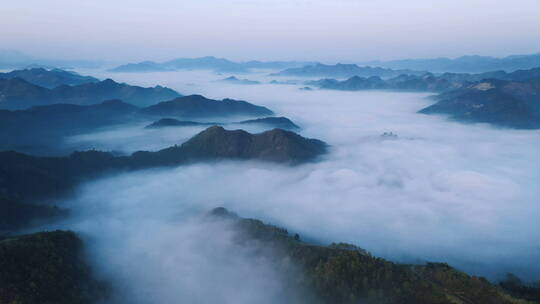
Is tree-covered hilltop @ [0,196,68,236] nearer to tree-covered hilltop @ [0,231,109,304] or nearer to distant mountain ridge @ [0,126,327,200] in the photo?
distant mountain ridge @ [0,126,327,200]

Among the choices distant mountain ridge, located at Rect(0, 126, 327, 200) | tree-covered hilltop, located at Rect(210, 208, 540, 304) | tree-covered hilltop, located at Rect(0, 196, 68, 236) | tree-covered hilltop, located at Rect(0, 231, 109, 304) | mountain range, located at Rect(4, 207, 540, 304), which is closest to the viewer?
tree-covered hilltop, located at Rect(0, 231, 109, 304)

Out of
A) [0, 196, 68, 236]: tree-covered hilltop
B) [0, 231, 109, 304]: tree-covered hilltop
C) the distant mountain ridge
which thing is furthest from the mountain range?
the distant mountain ridge

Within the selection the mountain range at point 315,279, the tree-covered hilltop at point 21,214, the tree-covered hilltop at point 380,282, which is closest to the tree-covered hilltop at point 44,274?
the mountain range at point 315,279

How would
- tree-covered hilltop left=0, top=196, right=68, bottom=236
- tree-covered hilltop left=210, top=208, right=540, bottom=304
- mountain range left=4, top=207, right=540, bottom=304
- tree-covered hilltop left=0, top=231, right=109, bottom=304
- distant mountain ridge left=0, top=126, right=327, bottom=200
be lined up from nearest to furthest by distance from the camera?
tree-covered hilltop left=0, top=231, right=109, bottom=304 → mountain range left=4, top=207, right=540, bottom=304 → tree-covered hilltop left=210, top=208, right=540, bottom=304 → tree-covered hilltop left=0, top=196, right=68, bottom=236 → distant mountain ridge left=0, top=126, right=327, bottom=200

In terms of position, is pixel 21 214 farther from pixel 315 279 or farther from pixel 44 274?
pixel 315 279

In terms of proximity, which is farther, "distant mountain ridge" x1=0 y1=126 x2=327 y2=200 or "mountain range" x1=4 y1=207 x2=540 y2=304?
"distant mountain ridge" x1=0 y1=126 x2=327 y2=200

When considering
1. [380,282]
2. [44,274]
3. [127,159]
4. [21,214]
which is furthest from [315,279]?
[127,159]

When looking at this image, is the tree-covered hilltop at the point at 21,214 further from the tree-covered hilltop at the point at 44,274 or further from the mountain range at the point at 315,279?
the tree-covered hilltop at the point at 44,274
